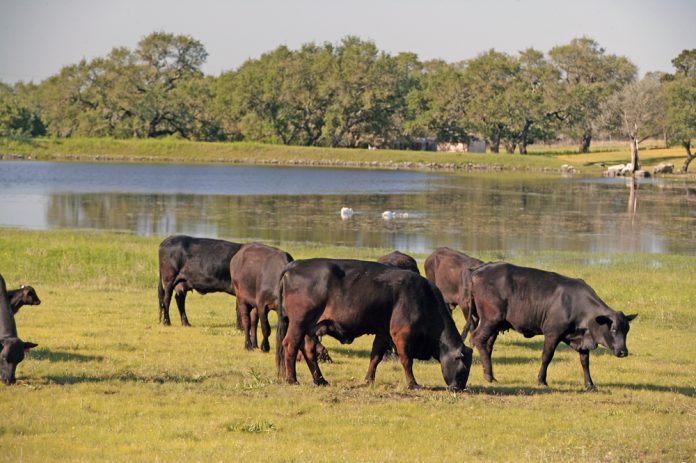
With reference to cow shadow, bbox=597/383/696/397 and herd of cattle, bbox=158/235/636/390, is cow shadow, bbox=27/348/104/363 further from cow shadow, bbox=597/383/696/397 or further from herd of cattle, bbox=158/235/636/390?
cow shadow, bbox=597/383/696/397

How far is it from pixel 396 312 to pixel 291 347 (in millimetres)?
1351

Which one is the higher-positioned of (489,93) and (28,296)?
(489,93)

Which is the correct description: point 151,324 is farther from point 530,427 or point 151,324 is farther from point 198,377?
point 530,427

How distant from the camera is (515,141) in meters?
113

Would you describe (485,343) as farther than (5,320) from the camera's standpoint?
Yes

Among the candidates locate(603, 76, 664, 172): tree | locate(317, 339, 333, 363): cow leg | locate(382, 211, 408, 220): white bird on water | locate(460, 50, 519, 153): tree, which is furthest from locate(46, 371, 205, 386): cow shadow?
locate(460, 50, 519, 153): tree

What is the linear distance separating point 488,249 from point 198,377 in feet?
81.9

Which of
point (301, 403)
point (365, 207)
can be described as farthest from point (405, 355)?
point (365, 207)

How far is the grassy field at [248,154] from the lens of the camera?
338 feet

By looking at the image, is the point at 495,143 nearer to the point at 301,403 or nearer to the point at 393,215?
the point at 393,215

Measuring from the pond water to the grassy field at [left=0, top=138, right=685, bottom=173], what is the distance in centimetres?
1799

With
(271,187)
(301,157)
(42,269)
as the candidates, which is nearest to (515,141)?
(301,157)

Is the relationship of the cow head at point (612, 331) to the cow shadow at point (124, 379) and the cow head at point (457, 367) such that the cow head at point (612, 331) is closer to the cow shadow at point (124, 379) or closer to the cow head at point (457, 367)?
the cow head at point (457, 367)

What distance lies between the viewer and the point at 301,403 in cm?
1080
